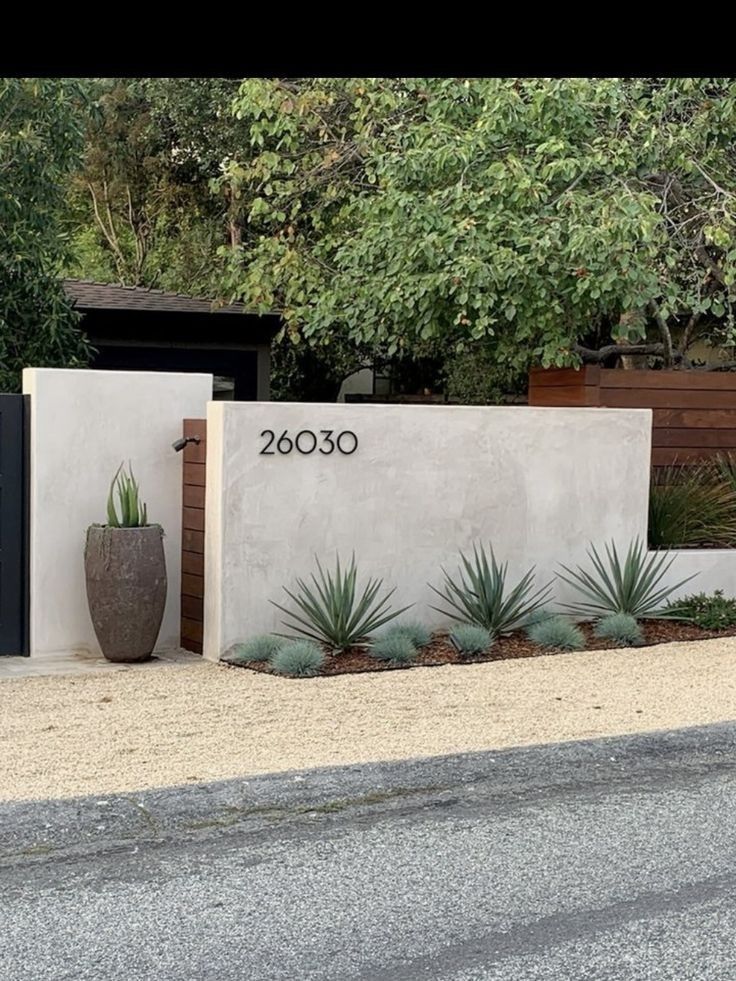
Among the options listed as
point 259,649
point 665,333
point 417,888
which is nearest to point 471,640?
point 259,649

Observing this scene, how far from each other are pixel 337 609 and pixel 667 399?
197 inches

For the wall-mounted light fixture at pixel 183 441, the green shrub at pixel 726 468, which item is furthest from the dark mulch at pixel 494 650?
the green shrub at pixel 726 468

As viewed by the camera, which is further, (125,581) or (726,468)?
(726,468)

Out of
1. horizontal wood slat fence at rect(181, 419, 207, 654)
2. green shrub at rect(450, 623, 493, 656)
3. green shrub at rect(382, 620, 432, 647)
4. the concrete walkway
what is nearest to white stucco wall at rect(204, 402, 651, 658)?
horizontal wood slat fence at rect(181, 419, 207, 654)

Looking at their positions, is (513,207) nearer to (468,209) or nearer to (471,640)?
(468,209)

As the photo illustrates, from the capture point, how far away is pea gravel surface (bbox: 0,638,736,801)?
748cm

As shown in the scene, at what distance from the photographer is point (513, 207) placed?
13773mm

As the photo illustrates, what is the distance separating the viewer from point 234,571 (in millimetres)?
11094

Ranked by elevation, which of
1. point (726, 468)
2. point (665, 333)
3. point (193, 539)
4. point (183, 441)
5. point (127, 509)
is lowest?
point (193, 539)

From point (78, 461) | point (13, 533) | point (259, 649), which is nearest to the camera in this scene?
point (259, 649)

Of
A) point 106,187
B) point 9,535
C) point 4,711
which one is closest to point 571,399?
point 9,535

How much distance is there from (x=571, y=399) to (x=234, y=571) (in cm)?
456

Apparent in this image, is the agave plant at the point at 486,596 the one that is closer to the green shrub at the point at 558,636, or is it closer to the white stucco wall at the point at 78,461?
the green shrub at the point at 558,636
